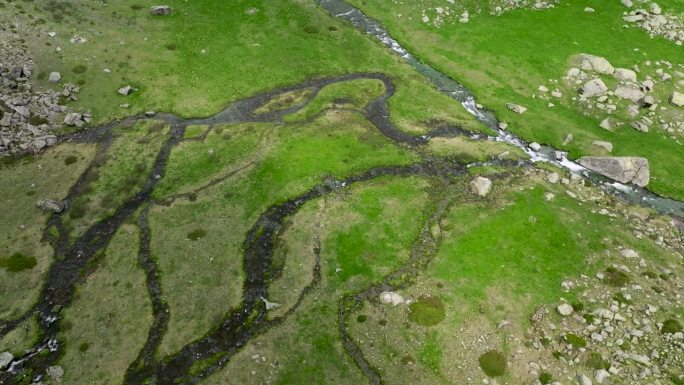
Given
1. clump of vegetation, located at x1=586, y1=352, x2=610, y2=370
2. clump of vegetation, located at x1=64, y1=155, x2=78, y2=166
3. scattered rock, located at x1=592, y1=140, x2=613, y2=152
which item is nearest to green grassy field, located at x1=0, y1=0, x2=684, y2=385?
clump of vegetation, located at x1=586, y1=352, x2=610, y2=370

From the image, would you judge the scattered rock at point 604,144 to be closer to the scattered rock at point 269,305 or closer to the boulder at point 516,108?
the boulder at point 516,108

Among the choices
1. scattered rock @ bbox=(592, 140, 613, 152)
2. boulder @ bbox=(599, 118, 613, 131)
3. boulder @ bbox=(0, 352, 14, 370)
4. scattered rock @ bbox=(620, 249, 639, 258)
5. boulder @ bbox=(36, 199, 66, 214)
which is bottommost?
boulder @ bbox=(0, 352, 14, 370)

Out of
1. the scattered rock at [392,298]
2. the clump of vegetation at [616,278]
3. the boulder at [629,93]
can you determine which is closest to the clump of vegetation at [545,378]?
the clump of vegetation at [616,278]

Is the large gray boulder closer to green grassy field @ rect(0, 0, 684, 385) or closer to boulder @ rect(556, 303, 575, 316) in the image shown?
green grassy field @ rect(0, 0, 684, 385)

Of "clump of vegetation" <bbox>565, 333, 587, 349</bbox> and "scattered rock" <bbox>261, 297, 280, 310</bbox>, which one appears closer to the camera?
"clump of vegetation" <bbox>565, 333, 587, 349</bbox>

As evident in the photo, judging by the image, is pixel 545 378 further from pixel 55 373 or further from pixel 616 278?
pixel 55 373

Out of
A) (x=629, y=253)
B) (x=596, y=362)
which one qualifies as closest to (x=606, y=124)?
(x=629, y=253)
